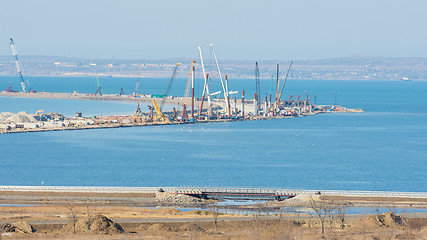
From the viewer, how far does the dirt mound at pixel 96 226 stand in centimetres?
3328

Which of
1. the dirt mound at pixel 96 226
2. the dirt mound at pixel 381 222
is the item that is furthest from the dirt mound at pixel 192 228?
the dirt mound at pixel 381 222

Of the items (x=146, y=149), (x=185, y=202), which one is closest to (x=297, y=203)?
(x=185, y=202)

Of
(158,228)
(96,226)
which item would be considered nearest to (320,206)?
(158,228)

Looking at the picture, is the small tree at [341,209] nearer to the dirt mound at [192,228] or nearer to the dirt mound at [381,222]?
the dirt mound at [381,222]

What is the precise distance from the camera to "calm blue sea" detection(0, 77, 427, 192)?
55.0m

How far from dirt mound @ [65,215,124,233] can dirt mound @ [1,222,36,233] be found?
1605 millimetres

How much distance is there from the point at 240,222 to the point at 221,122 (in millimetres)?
76812

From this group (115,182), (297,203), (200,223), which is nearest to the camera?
(200,223)

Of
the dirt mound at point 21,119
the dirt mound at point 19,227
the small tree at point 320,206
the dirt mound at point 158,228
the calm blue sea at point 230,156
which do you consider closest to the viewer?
the dirt mound at point 19,227

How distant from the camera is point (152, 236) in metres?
33.0

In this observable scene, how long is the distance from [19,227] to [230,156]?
123 feet

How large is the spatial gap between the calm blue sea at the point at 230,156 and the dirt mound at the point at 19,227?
60.8 ft

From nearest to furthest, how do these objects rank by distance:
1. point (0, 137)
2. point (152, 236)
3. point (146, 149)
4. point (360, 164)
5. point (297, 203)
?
point (152, 236) < point (297, 203) < point (360, 164) < point (146, 149) < point (0, 137)

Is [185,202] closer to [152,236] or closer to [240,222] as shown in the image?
[240,222]
